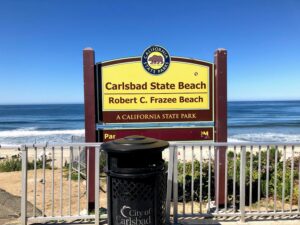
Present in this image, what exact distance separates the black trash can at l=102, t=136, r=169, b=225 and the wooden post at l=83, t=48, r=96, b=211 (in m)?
1.76

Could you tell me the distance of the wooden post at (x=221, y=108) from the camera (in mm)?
5730

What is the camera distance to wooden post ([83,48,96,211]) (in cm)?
555

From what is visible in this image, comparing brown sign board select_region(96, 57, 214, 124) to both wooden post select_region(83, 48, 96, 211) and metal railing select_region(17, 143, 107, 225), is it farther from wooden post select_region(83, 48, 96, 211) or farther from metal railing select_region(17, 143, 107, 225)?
metal railing select_region(17, 143, 107, 225)

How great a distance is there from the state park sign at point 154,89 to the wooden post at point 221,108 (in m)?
0.15

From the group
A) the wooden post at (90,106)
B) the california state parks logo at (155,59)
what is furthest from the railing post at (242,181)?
the wooden post at (90,106)

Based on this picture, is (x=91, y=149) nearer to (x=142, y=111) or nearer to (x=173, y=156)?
(x=142, y=111)

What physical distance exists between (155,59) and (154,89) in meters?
0.52

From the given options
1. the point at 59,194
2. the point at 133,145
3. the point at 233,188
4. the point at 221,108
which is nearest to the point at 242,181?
the point at 233,188

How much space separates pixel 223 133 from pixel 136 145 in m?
2.56

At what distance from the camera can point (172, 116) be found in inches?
231

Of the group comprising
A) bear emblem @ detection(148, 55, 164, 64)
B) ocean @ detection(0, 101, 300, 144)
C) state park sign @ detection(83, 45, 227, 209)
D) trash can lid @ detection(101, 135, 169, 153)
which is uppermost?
bear emblem @ detection(148, 55, 164, 64)

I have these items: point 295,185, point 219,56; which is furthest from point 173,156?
point 295,185

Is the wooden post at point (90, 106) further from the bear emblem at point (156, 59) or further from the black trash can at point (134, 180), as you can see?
the black trash can at point (134, 180)

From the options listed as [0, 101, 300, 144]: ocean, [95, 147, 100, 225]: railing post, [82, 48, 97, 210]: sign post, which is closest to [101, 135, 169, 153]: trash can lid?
[95, 147, 100, 225]: railing post
